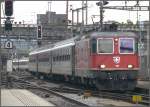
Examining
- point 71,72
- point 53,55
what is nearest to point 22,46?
point 53,55

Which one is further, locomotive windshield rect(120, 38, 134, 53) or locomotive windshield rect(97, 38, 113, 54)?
locomotive windshield rect(120, 38, 134, 53)

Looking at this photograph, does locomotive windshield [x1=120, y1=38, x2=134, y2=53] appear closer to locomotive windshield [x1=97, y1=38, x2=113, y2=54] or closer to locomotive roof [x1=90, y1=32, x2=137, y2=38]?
locomotive roof [x1=90, y1=32, x2=137, y2=38]

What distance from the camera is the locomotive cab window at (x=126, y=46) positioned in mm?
26203

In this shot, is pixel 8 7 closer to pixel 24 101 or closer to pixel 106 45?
pixel 24 101

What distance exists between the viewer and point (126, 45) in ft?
86.5

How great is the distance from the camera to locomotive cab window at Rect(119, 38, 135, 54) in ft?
86.0

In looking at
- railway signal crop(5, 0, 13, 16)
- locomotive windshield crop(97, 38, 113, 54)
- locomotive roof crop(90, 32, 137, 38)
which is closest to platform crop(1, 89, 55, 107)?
railway signal crop(5, 0, 13, 16)

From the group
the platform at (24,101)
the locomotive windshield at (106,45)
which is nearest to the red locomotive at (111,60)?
the locomotive windshield at (106,45)

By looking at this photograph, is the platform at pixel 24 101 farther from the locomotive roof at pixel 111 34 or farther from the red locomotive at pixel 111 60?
the locomotive roof at pixel 111 34

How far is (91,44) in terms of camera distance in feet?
85.1

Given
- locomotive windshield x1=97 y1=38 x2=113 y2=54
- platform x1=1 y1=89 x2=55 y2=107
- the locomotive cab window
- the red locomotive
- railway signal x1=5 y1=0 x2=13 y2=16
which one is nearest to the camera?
platform x1=1 y1=89 x2=55 y2=107

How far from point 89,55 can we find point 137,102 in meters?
7.34

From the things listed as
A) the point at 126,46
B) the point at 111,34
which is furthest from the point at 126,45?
the point at 111,34

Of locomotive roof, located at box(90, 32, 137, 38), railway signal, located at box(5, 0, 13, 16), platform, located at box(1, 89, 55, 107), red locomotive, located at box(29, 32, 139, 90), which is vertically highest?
railway signal, located at box(5, 0, 13, 16)
